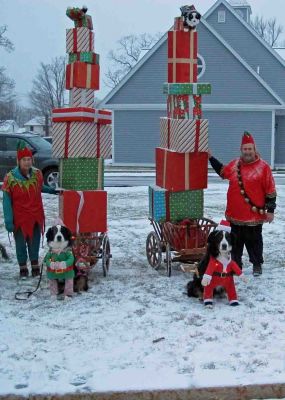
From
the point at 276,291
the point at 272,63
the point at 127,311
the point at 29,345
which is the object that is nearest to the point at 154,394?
the point at 29,345

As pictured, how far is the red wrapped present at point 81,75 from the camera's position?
6.66 m

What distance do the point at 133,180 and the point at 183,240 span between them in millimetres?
12289

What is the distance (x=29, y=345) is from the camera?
471 centimetres

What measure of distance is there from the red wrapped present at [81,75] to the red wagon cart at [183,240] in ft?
6.03

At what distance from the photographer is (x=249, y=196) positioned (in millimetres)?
6602

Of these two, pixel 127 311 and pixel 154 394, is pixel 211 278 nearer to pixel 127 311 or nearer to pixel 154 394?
pixel 127 311

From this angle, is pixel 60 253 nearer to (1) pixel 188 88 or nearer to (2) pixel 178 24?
(1) pixel 188 88

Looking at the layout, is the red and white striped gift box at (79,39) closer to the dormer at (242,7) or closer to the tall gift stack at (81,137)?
the tall gift stack at (81,137)

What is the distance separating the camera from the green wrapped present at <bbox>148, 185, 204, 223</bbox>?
22.7 ft

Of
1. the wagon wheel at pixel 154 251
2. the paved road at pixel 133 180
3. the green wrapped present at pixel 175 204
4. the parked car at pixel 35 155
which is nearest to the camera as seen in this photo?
the green wrapped present at pixel 175 204

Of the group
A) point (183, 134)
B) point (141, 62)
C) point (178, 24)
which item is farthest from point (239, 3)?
point (183, 134)

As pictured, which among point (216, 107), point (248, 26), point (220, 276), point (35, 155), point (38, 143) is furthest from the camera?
point (248, 26)

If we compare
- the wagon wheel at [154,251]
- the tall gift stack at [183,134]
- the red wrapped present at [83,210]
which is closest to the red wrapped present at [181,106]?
the tall gift stack at [183,134]

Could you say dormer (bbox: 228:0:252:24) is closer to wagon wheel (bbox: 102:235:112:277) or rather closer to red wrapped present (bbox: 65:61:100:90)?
red wrapped present (bbox: 65:61:100:90)
